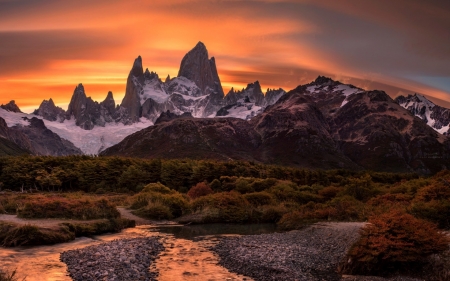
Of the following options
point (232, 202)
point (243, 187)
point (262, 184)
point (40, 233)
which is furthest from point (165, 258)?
point (262, 184)

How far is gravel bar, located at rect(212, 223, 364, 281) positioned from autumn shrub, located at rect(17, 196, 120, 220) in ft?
55.5

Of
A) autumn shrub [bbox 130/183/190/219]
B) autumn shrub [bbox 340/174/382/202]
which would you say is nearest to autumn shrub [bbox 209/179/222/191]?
autumn shrub [bbox 130/183/190/219]

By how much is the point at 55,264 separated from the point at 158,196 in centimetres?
3770

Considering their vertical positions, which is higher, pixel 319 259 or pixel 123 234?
pixel 319 259

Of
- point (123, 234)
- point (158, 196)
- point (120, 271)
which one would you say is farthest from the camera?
point (158, 196)

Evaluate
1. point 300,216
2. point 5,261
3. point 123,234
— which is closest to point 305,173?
point 300,216

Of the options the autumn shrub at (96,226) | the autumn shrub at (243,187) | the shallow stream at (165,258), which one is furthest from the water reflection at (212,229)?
the autumn shrub at (243,187)

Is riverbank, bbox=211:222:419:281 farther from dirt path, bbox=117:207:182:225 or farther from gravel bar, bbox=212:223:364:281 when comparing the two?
dirt path, bbox=117:207:182:225

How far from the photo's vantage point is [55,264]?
87.6 ft

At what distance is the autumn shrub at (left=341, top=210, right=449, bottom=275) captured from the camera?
23.4 metres

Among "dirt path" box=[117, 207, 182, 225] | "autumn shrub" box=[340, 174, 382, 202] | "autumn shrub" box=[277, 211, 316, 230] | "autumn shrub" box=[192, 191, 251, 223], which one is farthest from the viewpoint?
"autumn shrub" box=[340, 174, 382, 202]

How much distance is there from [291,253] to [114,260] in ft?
40.3

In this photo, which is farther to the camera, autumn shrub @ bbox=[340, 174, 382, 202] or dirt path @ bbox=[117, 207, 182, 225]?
autumn shrub @ bbox=[340, 174, 382, 202]

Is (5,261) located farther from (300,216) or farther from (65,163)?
(65,163)
